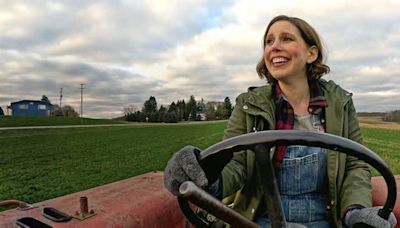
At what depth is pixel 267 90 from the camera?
6.21 ft

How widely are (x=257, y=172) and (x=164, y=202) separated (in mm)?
479

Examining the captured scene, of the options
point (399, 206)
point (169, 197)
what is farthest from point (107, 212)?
point (399, 206)

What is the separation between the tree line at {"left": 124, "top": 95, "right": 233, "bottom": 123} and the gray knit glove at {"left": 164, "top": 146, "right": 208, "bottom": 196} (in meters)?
64.8

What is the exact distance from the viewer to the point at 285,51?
1.79 metres

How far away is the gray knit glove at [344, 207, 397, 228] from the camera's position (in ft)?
4.25

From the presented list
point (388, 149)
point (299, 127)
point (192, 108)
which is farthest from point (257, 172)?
point (192, 108)

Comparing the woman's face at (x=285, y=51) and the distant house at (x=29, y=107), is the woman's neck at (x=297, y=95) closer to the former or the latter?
the woman's face at (x=285, y=51)

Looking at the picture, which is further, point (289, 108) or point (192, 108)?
point (192, 108)

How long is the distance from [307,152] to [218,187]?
436mm

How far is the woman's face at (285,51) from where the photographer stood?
1.80 meters

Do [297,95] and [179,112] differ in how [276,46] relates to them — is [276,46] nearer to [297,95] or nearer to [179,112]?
[297,95]

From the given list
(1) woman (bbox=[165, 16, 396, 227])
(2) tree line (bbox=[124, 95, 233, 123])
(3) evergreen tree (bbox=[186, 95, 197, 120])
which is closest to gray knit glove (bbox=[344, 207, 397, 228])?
(1) woman (bbox=[165, 16, 396, 227])

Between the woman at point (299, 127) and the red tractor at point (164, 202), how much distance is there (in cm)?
29

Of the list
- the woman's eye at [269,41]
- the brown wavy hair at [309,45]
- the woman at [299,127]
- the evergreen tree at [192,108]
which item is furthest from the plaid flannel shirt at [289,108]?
the evergreen tree at [192,108]
